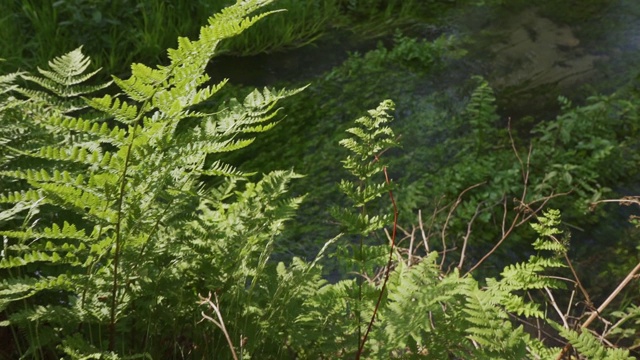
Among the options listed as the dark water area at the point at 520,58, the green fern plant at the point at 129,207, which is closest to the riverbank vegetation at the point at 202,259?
the green fern plant at the point at 129,207

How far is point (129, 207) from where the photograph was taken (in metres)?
1.48

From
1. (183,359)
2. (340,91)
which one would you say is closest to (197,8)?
(340,91)

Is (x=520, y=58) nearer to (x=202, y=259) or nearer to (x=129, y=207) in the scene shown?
(x=202, y=259)

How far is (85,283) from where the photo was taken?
1505 mm

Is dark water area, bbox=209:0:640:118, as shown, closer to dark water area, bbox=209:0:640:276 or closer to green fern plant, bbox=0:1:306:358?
dark water area, bbox=209:0:640:276

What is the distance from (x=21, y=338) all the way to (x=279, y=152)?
3070 millimetres

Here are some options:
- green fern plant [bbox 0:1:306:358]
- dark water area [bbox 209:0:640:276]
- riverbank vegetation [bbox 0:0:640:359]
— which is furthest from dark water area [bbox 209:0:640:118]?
green fern plant [bbox 0:1:306:358]

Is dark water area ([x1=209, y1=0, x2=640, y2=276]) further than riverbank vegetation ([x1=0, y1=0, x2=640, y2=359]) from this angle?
Yes

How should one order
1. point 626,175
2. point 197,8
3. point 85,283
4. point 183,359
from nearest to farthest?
point 85,283, point 183,359, point 626,175, point 197,8

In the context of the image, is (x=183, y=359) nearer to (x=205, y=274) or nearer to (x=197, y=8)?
(x=205, y=274)

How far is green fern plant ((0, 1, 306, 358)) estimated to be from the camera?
139 centimetres

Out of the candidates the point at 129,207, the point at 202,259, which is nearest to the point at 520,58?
the point at 202,259

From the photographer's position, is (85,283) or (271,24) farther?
(271,24)

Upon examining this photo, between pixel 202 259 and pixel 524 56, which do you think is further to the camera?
pixel 524 56
